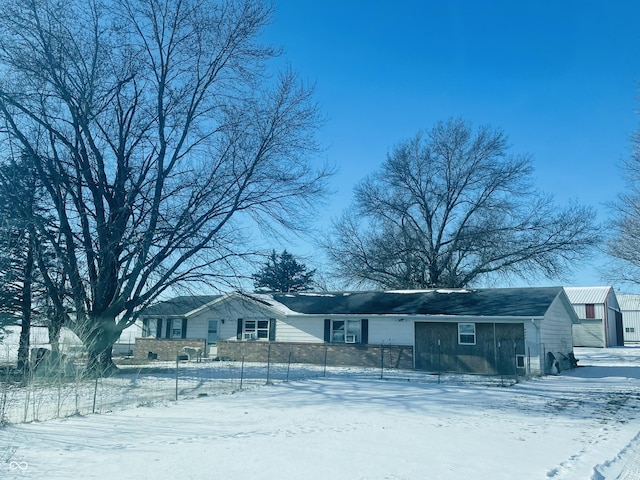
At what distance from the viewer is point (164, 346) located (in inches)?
1303

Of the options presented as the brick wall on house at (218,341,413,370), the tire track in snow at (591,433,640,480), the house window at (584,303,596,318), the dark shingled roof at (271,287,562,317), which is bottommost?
the tire track in snow at (591,433,640,480)

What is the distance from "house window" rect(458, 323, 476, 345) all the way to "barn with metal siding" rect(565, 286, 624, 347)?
2982cm

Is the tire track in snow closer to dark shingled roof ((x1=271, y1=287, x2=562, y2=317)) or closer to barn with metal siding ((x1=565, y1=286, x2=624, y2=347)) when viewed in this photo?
dark shingled roof ((x1=271, y1=287, x2=562, y2=317))

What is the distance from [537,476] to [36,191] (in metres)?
19.8

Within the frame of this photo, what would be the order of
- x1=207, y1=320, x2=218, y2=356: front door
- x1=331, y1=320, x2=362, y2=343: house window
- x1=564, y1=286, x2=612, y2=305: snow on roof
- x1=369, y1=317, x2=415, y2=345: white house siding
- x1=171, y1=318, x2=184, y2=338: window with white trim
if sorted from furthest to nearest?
x1=564, y1=286, x2=612, y2=305: snow on roof, x1=171, y1=318, x2=184, y2=338: window with white trim, x1=207, y1=320, x2=218, y2=356: front door, x1=331, y1=320, x2=362, y2=343: house window, x1=369, y1=317, x2=415, y2=345: white house siding

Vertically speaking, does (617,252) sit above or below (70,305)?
above

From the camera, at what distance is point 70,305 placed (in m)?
22.2

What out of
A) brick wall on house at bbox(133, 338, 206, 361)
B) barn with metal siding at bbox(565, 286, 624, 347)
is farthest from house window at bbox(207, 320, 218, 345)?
barn with metal siding at bbox(565, 286, 624, 347)

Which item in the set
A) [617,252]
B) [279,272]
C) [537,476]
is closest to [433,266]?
[617,252]

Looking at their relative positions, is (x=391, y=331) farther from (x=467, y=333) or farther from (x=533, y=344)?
(x=533, y=344)

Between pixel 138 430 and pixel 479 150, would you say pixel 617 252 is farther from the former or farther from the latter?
pixel 138 430

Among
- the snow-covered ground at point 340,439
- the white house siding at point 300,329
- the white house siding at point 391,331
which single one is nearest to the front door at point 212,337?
the white house siding at point 300,329

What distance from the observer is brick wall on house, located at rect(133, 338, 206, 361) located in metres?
32.0

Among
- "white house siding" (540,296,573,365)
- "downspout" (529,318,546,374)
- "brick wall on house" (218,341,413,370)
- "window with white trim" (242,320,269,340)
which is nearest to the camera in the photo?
"downspout" (529,318,546,374)
